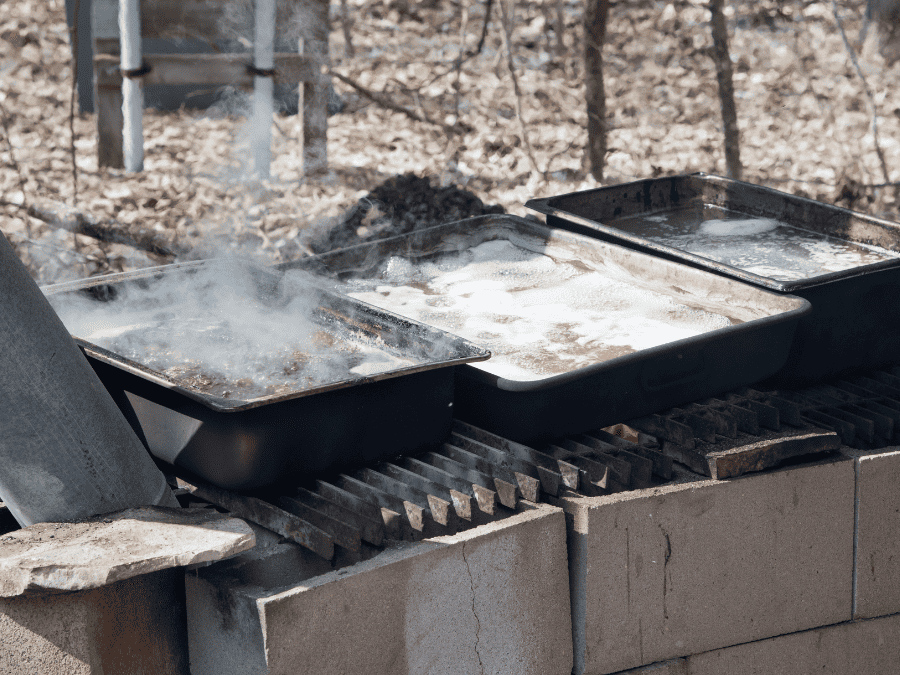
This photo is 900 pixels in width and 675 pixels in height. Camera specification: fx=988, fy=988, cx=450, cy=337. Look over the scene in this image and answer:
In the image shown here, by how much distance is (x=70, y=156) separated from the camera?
582cm

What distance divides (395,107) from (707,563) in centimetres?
493

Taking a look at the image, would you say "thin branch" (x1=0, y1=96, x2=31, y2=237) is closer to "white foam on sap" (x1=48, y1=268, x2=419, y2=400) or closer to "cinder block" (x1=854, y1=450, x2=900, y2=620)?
"white foam on sap" (x1=48, y1=268, x2=419, y2=400)

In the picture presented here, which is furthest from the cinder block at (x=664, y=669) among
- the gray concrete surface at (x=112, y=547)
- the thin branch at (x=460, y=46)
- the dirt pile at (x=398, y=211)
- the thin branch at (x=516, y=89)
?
the thin branch at (x=460, y=46)

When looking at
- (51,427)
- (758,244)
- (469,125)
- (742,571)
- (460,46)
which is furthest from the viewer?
(460,46)

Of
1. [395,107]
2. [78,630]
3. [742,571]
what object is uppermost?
[395,107]

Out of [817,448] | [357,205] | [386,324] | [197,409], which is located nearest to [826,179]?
[357,205]

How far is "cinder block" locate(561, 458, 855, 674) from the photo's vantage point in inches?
85.1

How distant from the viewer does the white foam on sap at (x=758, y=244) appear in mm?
3008

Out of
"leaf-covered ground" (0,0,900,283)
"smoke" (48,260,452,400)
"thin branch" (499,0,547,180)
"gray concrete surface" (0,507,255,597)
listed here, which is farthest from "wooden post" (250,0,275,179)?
"gray concrete surface" (0,507,255,597)

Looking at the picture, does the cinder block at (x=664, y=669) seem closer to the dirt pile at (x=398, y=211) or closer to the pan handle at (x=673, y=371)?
the pan handle at (x=673, y=371)

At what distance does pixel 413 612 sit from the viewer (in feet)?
6.44

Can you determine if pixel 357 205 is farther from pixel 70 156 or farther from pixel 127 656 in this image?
pixel 127 656

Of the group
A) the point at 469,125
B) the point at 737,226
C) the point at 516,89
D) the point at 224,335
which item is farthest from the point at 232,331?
the point at 469,125

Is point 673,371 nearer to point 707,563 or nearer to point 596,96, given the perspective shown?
point 707,563
